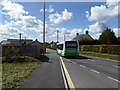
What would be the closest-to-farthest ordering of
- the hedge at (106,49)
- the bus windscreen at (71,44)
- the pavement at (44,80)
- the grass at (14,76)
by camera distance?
1. the pavement at (44,80)
2. the grass at (14,76)
3. the bus windscreen at (71,44)
4. the hedge at (106,49)

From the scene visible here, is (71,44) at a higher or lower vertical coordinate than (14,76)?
higher

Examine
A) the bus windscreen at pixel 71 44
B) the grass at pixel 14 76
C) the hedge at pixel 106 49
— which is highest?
the bus windscreen at pixel 71 44

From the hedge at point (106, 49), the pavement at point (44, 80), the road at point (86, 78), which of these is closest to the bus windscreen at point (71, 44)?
the road at point (86, 78)

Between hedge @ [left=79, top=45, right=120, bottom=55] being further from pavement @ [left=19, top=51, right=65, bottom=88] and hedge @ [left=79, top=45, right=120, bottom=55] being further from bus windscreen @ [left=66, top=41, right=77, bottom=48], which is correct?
pavement @ [left=19, top=51, right=65, bottom=88]

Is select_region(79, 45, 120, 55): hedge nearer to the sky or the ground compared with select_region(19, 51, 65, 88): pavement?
nearer to the sky

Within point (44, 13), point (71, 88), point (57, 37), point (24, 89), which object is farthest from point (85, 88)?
point (57, 37)

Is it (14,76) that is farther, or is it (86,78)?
(14,76)

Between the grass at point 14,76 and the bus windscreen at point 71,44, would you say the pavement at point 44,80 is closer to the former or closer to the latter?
the grass at point 14,76

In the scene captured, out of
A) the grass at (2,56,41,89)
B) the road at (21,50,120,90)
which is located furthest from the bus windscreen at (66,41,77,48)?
the grass at (2,56,41,89)

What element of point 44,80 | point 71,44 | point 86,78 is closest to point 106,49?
point 71,44

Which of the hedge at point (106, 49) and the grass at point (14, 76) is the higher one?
the hedge at point (106, 49)

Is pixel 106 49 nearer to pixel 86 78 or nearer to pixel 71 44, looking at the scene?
pixel 71 44

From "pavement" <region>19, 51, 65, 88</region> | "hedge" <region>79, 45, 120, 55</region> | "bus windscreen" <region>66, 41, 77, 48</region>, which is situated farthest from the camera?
"hedge" <region>79, 45, 120, 55</region>

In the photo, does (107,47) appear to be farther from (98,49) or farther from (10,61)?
(10,61)
